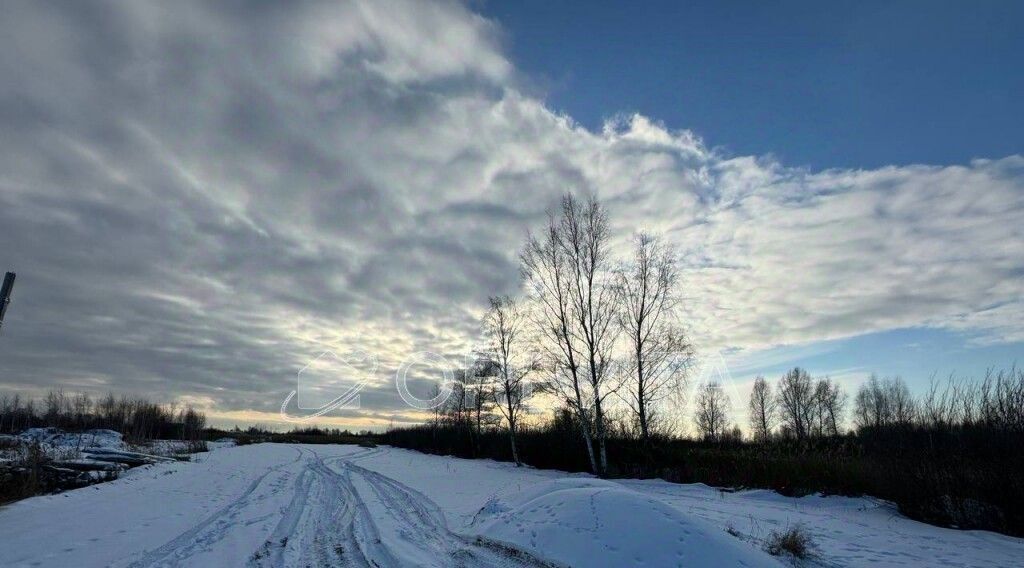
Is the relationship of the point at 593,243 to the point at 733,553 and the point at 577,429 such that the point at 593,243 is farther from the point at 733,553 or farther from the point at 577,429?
the point at 733,553

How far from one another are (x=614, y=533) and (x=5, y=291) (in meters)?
12.8

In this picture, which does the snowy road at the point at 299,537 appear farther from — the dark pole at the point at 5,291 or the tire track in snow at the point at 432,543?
the dark pole at the point at 5,291

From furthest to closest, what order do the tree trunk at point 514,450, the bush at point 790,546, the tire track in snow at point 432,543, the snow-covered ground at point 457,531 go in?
1. the tree trunk at point 514,450
2. the bush at point 790,546
3. the tire track in snow at point 432,543
4. the snow-covered ground at point 457,531

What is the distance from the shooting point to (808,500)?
14734 mm

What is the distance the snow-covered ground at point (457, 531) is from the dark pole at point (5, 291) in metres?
3.92

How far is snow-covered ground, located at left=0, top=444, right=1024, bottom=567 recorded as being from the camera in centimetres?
671

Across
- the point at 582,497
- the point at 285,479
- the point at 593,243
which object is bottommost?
the point at 285,479

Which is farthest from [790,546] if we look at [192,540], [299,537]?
[192,540]

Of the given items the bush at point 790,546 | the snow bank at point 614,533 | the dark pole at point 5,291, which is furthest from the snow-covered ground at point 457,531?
the dark pole at point 5,291

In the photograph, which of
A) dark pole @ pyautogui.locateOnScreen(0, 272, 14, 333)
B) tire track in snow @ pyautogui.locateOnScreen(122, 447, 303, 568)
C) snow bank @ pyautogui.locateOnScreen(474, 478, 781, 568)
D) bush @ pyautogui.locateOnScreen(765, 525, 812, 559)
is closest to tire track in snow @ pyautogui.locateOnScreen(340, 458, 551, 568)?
snow bank @ pyautogui.locateOnScreen(474, 478, 781, 568)

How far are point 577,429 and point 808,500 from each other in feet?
42.6

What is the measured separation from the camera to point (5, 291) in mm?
10969

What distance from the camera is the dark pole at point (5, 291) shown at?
35.6ft

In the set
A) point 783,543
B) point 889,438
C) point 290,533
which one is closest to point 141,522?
point 290,533
